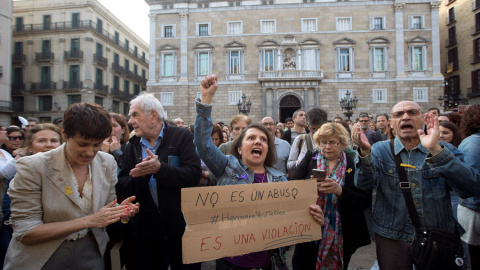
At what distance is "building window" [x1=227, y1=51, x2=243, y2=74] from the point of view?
82.8 feet

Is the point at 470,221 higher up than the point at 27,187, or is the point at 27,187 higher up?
the point at 27,187

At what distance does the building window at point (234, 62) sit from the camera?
2525 cm

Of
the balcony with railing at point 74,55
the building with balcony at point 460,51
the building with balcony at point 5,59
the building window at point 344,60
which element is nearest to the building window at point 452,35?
the building with balcony at point 460,51

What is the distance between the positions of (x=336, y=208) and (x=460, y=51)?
111 ft

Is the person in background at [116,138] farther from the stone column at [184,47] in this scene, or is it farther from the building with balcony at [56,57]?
the building with balcony at [56,57]

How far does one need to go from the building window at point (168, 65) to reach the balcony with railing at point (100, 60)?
350 inches

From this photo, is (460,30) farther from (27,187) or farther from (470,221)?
(27,187)

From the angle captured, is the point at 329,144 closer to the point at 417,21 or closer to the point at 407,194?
the point at 407,194

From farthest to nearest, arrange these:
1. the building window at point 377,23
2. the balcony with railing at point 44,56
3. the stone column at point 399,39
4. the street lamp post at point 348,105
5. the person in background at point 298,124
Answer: the balcony with railing at point 44,56 < the building window at point 377,23 < the stone column at point 399,39 < the street lamp post at point 348,105 < the person in background at point 298,124

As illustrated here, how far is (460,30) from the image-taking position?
28.0 m

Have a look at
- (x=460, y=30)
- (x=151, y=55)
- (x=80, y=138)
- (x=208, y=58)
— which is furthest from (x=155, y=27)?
(x=460, y=30)

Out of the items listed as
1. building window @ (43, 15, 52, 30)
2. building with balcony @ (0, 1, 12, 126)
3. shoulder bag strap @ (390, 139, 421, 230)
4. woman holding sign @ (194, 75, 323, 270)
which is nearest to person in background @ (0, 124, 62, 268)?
woman holding sign @ (194, 75, 323, 270)

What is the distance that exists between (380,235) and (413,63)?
85.7 ft

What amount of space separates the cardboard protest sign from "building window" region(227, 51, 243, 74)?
934 inches
